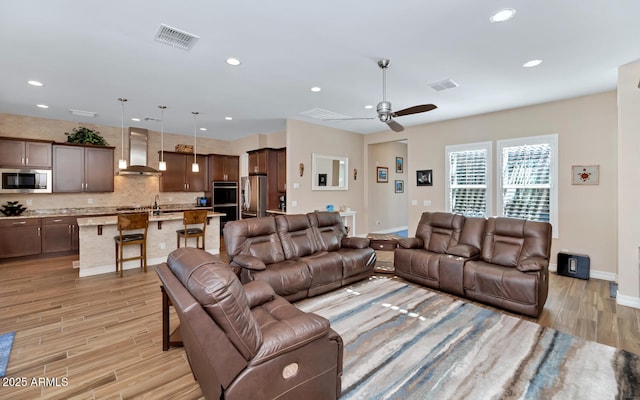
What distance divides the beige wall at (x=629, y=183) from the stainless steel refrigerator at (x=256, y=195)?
21.0 feet

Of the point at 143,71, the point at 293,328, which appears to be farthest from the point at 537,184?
the point at 143,71

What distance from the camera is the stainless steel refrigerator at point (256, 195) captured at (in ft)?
23.9

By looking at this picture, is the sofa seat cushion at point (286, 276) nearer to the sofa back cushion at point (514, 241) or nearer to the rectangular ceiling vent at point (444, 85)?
the sofa back cushion at point (514, 241)

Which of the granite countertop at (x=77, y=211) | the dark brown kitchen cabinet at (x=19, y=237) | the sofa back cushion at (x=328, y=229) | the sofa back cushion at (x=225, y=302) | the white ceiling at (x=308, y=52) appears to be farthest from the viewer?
the granite countertop at (x=77, y=211)

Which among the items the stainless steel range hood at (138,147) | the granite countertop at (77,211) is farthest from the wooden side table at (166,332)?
the stainless steel range hood at (138,147)

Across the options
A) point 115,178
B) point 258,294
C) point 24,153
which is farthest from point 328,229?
point 24,153

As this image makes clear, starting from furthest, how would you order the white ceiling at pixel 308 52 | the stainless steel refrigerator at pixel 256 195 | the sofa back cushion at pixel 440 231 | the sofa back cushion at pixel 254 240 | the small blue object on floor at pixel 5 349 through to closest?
the stainless steel refrigerator at pixel 256 195, the sofa back cushion at pixel 440 231, the sofa back cushion at pixel 254 240, the white ceiling at pixel 308 52, the small blue object on floor at pixel 5 349

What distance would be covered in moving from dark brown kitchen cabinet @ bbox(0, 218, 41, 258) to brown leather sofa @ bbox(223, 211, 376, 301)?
188 inches

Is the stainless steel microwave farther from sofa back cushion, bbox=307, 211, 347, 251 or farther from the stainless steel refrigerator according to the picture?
sofa back cushion, bbox=307, 211, 347, 251

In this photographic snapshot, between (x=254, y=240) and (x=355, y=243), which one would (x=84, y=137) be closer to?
(x=254, y=240)

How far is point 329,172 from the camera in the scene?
7105 mm

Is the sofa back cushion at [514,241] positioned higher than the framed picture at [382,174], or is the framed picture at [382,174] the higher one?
the framed picture at [382,174]

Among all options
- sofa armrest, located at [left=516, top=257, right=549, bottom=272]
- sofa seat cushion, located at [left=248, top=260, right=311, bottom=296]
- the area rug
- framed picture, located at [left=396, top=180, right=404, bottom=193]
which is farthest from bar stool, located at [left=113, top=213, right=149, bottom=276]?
framed picture, located at [left=396, top=180, right=404, bottom=193]

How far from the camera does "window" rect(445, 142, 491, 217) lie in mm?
5789
